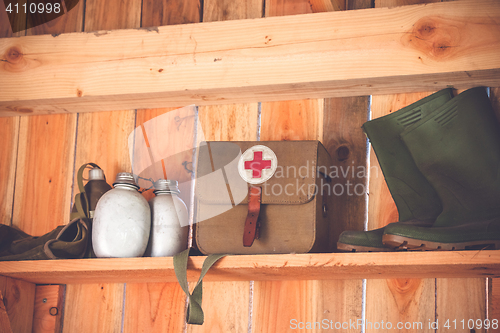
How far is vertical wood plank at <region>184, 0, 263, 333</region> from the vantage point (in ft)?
4.88

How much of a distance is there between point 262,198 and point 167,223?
265mm

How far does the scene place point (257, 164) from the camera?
1347 mm

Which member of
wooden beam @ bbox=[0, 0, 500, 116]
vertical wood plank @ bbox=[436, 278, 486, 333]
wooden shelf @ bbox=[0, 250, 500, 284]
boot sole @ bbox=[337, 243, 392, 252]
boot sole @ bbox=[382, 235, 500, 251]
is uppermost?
wooden beam @ bbox=[0, 0, 500, 116]

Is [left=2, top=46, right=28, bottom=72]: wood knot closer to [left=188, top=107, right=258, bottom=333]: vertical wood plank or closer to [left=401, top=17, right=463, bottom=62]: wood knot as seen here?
[left=188, top=107, right=258, bottom=333]: vertical wood plank

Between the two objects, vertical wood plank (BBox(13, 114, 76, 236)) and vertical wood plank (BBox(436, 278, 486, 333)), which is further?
vertical wood plank (BBox(13, 114, 76, 236))

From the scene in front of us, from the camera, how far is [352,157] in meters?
1.50

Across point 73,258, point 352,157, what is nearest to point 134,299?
point 73,258

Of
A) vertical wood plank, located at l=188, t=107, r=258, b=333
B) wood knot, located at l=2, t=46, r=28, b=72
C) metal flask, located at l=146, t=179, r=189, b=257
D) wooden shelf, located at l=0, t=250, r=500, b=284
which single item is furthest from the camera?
wood knot, located at l=2, t=46, r=28, b=72

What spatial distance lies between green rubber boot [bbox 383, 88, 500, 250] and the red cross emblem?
34 centimetres

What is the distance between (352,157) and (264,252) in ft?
1.32

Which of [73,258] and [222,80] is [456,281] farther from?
[73,258]

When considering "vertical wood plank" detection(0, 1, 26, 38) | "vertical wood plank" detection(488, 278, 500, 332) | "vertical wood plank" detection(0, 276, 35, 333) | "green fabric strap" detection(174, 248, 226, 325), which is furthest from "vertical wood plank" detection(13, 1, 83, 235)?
"vertical wood plank" detection(488, 278, 500, 332)

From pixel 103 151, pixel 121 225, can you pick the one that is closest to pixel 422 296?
pixel 121 225

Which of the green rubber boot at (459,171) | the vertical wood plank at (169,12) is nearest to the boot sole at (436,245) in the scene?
the green rubber boot at (459,171)
